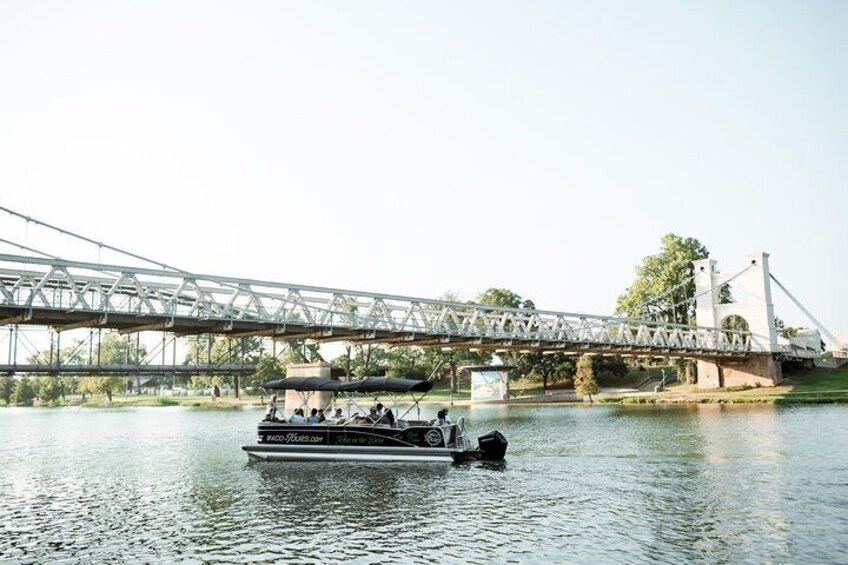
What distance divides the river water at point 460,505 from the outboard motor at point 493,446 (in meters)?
1.18

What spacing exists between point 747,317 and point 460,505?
8601 centimetres

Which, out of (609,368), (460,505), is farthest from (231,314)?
(609,368)

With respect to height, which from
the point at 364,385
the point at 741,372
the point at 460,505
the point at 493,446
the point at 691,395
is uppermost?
the point at 364,385

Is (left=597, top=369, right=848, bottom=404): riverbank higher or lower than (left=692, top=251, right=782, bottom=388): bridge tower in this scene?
lower

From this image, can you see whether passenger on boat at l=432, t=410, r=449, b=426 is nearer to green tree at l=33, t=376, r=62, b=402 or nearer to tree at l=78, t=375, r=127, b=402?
tree at l=78, t=375, r=127, b=402

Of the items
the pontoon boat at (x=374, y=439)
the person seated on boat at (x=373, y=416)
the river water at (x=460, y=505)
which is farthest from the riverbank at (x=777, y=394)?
the person seated on boat at (x=373, y=416)

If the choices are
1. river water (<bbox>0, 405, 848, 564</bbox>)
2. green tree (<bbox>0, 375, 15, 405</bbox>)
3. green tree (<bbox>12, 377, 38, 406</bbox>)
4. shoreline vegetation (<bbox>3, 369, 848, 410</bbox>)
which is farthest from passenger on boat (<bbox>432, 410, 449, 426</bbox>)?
green tree (<bbox>0, 375, 15, 405</bbox>)

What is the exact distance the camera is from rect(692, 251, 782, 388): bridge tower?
92125mm

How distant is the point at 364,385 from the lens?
3650 cm

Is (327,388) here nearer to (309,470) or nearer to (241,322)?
(309,470)

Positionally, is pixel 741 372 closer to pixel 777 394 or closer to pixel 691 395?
pixel 777 394

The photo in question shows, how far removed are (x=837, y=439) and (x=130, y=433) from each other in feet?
169

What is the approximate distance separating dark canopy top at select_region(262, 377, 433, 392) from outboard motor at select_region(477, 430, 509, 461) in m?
3.76

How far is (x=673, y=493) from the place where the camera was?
2502 centimetres
